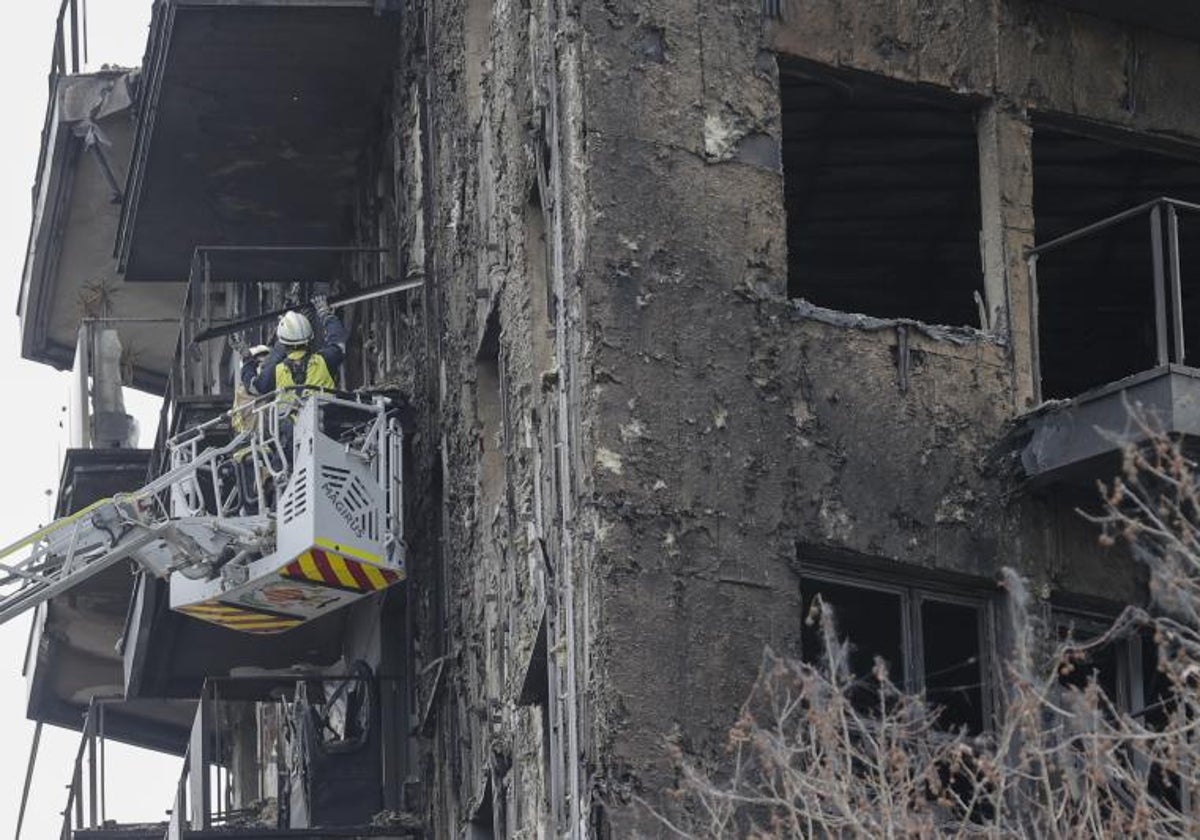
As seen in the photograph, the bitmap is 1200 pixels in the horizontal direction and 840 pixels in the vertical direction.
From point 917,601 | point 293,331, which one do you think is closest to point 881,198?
point 293,331

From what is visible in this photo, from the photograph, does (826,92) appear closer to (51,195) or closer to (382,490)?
(382,490)

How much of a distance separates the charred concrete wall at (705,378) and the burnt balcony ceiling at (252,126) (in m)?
4.48

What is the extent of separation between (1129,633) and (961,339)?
2.10 m

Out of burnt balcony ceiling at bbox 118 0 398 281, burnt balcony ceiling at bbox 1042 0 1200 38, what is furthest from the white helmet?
burnt balcony ceiling at bbox 1042 0 1200 38

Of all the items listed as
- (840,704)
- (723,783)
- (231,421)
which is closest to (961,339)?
(723,783)

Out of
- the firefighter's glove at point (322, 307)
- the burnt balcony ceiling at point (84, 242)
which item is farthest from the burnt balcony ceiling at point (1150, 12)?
the burnt balcony ceiling at point (84, 242)

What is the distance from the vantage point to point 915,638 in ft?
62.0

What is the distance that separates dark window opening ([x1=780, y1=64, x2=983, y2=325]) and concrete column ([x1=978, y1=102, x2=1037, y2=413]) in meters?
0.29

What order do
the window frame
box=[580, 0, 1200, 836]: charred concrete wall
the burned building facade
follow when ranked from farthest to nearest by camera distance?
the window frame → the burned building facade → box=[580, 0, 1200, 836]: charred concrete wall

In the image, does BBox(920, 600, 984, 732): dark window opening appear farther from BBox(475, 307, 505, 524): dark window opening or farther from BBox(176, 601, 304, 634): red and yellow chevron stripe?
BBox(176, 601, 304, 634): red and yellow chevron stripe

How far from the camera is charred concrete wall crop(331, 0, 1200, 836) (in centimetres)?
1792

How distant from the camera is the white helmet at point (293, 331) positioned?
24.6 meters

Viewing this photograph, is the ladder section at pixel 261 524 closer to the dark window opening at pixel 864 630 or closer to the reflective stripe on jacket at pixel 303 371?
the reflective stripe on jacket at pixel 303 371

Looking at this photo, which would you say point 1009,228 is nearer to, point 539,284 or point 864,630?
point 864,630
